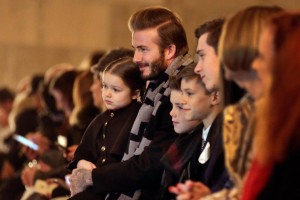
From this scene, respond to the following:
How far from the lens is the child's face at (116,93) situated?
21.6 ft

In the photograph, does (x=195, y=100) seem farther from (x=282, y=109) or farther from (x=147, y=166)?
(x=282, y=109)

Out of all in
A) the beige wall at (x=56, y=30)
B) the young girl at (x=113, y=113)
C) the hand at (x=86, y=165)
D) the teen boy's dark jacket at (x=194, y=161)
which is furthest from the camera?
the beige wall at (x=56, y=30)

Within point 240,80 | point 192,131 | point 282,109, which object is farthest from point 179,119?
point 282,109

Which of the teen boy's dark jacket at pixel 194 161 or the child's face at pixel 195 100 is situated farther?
the child's face at pixel 195 100

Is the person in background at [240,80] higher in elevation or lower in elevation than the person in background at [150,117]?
higher

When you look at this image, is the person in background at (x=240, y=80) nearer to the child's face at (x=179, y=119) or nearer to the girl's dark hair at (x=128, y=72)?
the child's face at (x=179, y=119)

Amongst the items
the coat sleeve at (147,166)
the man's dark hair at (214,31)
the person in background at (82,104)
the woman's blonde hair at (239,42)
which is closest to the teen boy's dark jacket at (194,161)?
the coat sleeve at (147,166)

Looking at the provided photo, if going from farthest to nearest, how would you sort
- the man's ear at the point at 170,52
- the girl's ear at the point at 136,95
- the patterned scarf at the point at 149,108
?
the girl's ear at the point at 136,95 → the man's ear at the point at 170,52 → the patterned scarf at the point at 149,108

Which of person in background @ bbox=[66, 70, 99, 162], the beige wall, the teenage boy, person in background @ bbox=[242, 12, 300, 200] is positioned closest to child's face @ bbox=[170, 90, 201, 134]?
the teenage boy

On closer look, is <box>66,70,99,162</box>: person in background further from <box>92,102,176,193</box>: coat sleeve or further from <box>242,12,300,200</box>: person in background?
<box>242,12,300,200</box>: person in background

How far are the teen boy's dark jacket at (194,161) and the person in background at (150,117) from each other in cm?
27

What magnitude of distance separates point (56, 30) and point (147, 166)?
32.2 ft

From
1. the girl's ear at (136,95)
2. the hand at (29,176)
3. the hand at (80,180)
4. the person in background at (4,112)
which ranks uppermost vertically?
the girl's ear at (136,95)

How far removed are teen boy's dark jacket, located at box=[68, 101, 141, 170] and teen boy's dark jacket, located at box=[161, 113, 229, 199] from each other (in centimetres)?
70
